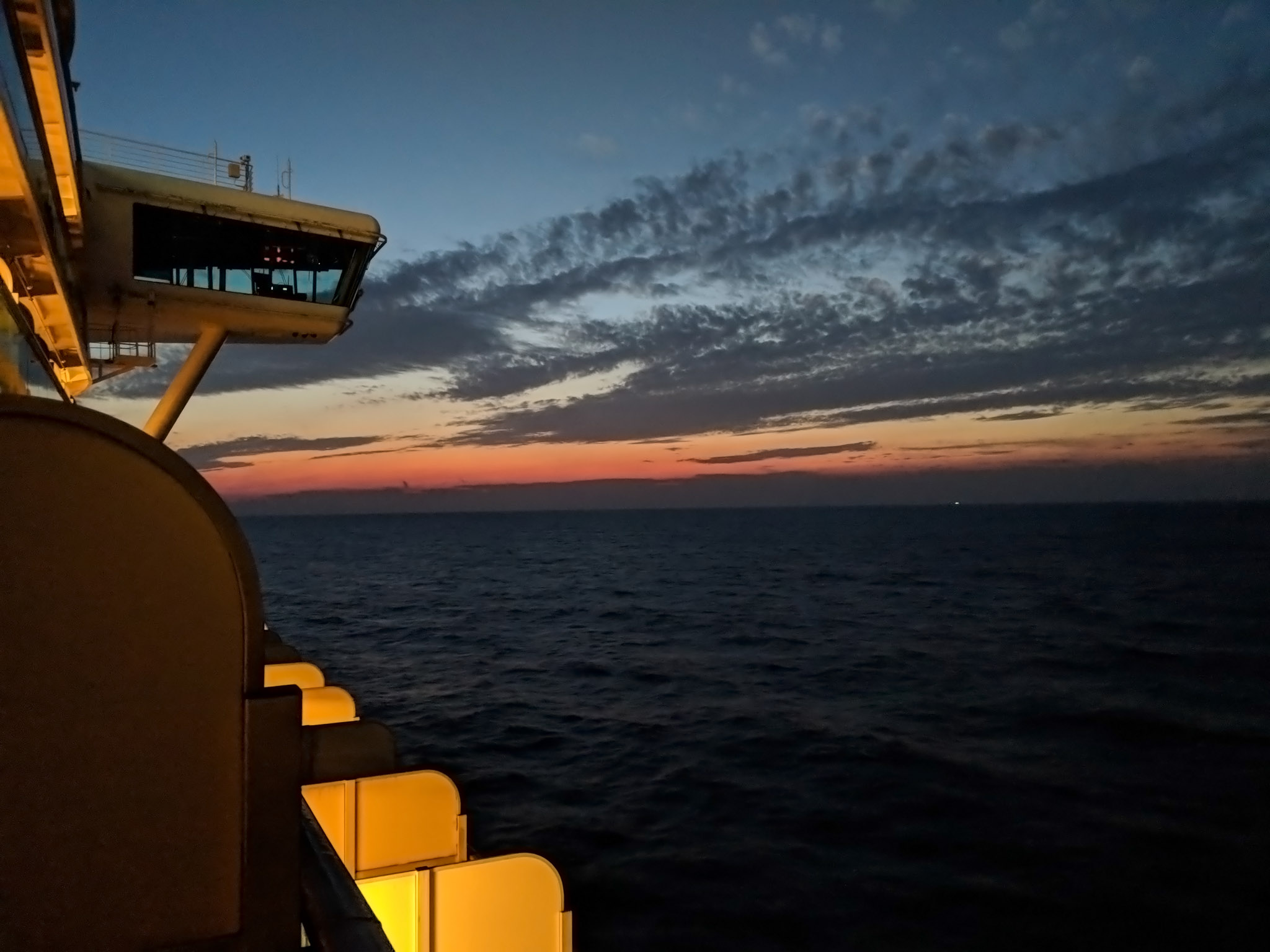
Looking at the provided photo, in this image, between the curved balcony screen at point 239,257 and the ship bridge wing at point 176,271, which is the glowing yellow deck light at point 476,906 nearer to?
the ship bridge wing at point 176,271

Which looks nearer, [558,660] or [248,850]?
[248,850]

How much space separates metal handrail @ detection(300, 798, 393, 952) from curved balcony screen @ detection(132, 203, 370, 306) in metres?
16.4

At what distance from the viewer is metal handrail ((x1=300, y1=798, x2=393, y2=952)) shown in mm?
2611

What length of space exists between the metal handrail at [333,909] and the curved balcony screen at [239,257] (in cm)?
1637

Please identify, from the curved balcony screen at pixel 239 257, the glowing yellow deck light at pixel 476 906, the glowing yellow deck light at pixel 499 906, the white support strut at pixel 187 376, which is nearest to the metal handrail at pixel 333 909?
the glowing yellow deck light at pixel 476 906

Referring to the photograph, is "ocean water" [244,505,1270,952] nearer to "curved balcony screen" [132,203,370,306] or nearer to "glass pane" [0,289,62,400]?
"glass pane" [0,289,62,400]

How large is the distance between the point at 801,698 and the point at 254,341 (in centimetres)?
2179

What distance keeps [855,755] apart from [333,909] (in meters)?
20.9

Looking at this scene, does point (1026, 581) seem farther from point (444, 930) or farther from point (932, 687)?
point (444, 930)

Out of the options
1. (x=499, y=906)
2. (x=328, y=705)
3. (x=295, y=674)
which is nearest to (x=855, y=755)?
(x=328, y=705)

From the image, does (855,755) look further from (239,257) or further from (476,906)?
(239,257)

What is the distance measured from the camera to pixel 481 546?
151 meters

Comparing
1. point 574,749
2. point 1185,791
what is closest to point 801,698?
point 574,749

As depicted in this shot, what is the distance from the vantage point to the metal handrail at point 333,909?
261cm
